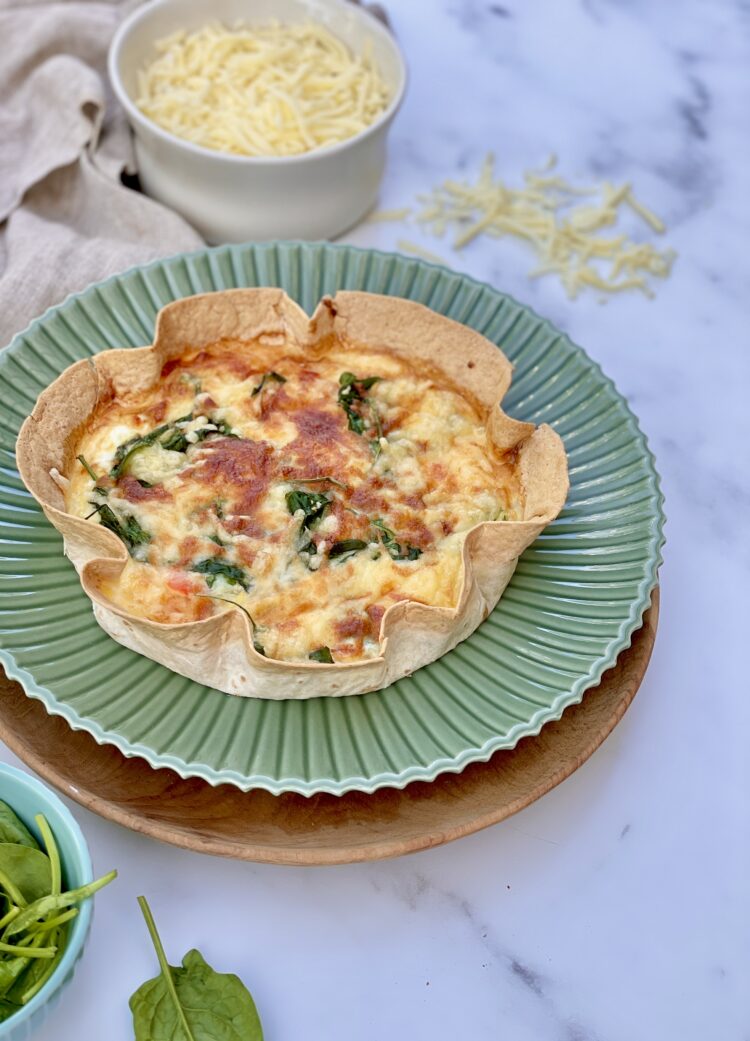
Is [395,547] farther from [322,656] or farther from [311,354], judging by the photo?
[311,354]

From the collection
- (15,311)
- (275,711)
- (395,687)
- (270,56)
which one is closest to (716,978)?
(395,687)

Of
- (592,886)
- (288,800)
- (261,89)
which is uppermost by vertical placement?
(261,89)

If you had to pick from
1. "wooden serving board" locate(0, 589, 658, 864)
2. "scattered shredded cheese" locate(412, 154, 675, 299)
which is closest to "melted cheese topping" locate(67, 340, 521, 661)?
"wooden serving board" locate(0, 589, 658, 864)

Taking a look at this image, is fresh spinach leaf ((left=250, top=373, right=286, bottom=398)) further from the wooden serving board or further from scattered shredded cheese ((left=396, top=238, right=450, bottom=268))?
scattered shredded cheese ((left=396, top=238, right=450, bottom=268))

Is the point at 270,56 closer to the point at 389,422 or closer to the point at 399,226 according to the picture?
the point at 399,226

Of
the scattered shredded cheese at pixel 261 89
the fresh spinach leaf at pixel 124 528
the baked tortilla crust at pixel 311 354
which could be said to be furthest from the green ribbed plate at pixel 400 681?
the scattered shredded cheese at pixel 261 89

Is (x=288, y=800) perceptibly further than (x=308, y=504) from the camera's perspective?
No

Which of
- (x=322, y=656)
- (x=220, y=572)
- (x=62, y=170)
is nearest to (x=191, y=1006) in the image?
(x=322, y=656)
